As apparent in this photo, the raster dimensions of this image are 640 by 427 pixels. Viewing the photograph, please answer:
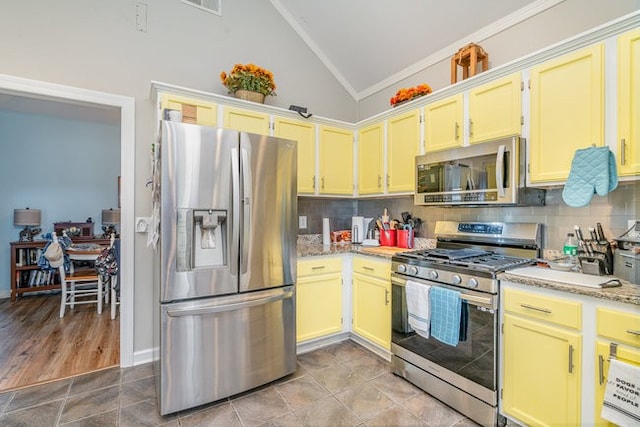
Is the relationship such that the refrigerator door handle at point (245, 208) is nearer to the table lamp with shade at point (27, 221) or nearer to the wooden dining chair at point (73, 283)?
the wooden dining chair at point (73, 283)

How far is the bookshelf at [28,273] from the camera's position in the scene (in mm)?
4273

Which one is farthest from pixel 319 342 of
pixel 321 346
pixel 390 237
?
pixel 390 237

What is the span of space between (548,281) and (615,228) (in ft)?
2.16

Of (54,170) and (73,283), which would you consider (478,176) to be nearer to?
(73,283)

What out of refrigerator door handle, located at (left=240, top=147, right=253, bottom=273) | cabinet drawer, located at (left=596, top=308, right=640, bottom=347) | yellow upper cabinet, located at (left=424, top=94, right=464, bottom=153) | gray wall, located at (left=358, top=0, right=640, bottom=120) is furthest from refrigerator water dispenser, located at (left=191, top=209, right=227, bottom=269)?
gray wall, located at (left=358, top=0, right=640, bottom=120)

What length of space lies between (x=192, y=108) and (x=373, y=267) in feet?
6.35

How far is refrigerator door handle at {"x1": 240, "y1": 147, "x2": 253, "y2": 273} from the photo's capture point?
1.99 metres

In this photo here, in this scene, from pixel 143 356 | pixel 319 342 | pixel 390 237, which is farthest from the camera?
pixel 390 237

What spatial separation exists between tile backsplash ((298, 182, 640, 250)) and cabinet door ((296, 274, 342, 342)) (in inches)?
30.0

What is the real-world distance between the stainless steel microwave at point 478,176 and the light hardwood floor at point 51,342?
2.92m

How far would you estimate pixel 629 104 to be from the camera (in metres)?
1.53

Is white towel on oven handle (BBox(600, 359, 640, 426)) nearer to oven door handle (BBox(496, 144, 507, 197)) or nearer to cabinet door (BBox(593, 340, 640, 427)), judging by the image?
cabinet door (BBox(593, 340, 640, 427))

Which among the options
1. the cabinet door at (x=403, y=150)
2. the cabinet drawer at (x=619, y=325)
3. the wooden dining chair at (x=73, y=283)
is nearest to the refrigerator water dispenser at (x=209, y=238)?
the cabinet door at (x=403, y=150)

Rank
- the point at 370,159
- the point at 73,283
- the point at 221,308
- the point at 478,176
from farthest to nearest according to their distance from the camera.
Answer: the point at 73,283 < the point at 370,159 < the point at 478,176 < the point at 221,308
